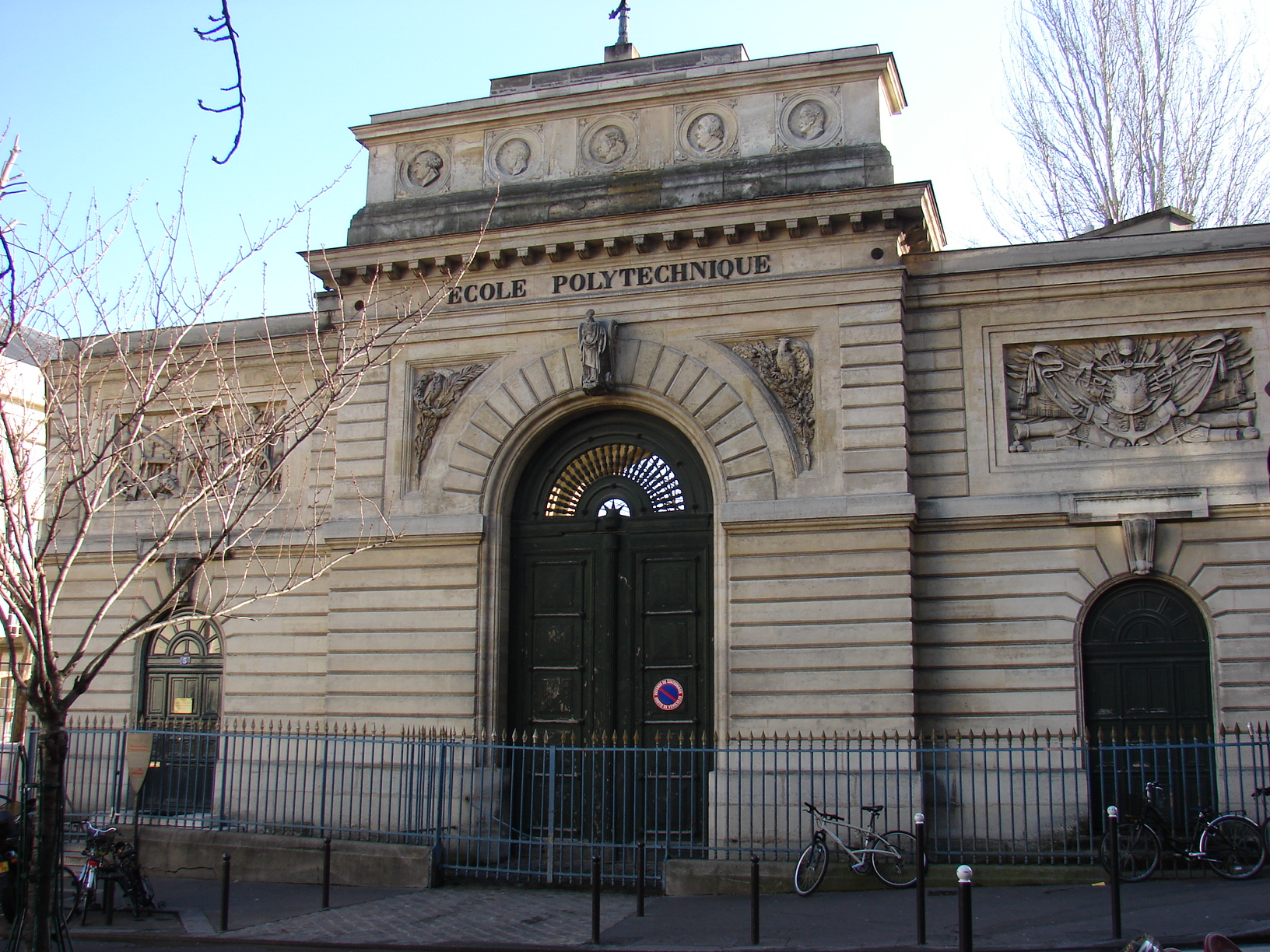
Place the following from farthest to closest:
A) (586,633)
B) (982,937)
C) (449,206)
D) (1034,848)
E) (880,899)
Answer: (449,206)
(586,633)
(1034,848)
(880,899)
(982,937)

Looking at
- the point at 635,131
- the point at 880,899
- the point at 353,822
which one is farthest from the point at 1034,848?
the point at 635,131

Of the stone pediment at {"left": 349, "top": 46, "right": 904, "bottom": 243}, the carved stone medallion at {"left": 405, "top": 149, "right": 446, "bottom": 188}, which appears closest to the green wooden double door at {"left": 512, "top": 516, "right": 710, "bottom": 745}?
the stone pediment at {"left": 349, "top": 46, "right": 904, "bottom": 243}

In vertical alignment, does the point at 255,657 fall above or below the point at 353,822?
above

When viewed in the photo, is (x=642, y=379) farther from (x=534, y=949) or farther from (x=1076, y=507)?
(x=534, y=949)

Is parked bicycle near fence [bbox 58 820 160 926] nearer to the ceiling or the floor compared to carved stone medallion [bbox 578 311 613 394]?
nearer to the floor

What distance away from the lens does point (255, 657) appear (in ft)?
Answer: 64.8

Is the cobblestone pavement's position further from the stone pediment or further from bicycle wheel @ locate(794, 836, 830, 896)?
the stone pediment

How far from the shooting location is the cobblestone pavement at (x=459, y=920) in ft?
40.7

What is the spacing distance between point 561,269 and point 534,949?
10428 mm

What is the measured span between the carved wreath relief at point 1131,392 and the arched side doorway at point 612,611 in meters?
4.94

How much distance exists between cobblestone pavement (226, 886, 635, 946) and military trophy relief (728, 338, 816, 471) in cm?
682

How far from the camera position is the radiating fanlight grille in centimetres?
1838

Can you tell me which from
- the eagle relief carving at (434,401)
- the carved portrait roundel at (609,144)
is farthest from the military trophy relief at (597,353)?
the carved portrait roundel at (609,144)

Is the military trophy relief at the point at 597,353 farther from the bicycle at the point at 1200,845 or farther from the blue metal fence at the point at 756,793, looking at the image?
the bicycle at the point at 1200,845
